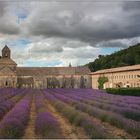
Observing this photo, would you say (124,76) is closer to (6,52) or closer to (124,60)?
(124,60)

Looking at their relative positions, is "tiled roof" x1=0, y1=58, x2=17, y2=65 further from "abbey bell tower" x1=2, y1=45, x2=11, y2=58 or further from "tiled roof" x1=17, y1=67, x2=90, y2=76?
"tiled roof" x1=17, y1=67, x2=90, y2=76

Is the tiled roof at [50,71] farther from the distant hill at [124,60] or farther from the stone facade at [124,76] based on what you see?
the stone facade at [124,76]

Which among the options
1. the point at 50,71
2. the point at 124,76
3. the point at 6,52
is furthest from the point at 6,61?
the point at 124,76

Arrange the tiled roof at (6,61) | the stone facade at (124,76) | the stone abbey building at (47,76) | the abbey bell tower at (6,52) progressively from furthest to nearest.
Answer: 1. the abbey bell tower at (6,52)
2. the stone abbey building at (47,76)
3. the tiled roof at (6,61)
4. the stone facade at (124,76)

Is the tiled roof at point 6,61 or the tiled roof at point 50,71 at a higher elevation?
the tiled roof at point 6,61

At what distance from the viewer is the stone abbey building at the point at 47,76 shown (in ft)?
289

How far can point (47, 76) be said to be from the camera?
89.6 meters

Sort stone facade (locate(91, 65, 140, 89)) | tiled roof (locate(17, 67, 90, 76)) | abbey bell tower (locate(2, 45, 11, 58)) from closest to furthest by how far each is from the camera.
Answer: stone facade (locate(91, 65, 140, 89)), tiled roof (locate(17, 67, 90, 76)), abbey bell tower (locate(2, 45, 11, 58))

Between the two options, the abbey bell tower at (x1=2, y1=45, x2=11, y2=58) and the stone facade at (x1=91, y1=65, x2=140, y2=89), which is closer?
the stone facade at (x1=91, y1=65, x2=140, y2=89)

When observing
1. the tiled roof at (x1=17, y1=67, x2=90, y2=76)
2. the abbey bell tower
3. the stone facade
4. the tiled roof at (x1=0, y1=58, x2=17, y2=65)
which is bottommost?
the stone facade

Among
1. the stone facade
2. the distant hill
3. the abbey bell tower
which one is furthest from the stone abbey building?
the stone facade

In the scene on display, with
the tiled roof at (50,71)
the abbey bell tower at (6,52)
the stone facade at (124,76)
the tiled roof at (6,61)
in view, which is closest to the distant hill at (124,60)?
the tiled roof at (50,71)

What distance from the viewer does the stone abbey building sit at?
8806 centimetres

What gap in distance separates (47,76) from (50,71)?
5.62 feet
